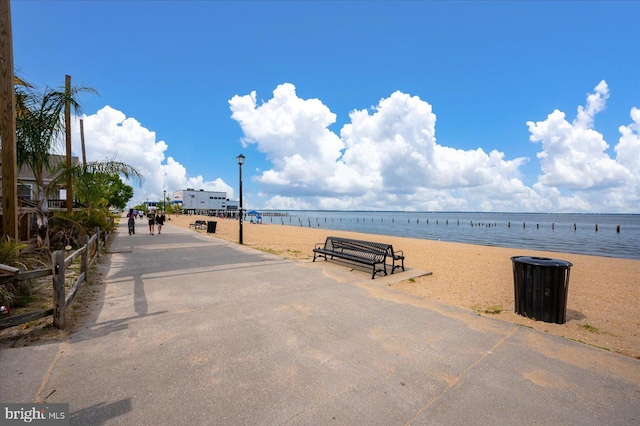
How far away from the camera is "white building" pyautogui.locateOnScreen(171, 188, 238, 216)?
111m

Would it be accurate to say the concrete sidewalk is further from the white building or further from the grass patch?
the white building

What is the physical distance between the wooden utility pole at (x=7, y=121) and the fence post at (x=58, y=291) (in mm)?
2601

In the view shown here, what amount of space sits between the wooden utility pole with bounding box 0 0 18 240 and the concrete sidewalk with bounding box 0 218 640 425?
112 inches

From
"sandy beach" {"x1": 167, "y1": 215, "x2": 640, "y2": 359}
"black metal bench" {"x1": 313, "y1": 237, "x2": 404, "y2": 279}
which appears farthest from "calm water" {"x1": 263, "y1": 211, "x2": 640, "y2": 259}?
"black metal bench" {"x1": 313, "y1": 237, "x2": 404, "y2": 279}

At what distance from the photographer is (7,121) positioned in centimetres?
547

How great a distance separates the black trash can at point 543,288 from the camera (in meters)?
4.64

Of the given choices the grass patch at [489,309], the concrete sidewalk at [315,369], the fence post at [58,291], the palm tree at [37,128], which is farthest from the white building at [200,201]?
the grass patch at [489,309]

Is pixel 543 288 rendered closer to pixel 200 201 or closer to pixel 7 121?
pixel 7 121

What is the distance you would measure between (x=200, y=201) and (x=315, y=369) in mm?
122392

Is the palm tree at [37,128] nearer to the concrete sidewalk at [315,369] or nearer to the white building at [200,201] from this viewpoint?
the concrete sidewalk at [315,369]

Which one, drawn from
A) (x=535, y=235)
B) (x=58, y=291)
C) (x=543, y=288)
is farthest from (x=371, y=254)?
(x=535, y=235)

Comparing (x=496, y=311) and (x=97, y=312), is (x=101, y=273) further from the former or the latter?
(x=496, y=311)

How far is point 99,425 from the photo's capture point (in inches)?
87.1

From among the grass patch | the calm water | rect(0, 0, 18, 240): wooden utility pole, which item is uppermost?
rect(0, 0, 18, 240): wooden utility pole
